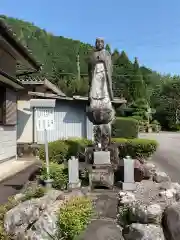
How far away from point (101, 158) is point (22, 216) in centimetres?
287

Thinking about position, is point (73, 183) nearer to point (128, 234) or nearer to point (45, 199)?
point (45, 199)

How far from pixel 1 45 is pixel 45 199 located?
8.15m

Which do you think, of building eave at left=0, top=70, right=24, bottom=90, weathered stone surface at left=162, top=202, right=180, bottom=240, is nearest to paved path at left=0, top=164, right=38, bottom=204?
building eave at left=0, top=70, right=24, bottom=90

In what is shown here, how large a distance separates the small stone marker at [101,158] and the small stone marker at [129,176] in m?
0.54

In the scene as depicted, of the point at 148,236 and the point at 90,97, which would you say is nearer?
the point at 148,236

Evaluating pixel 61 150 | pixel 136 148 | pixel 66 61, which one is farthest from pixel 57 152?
pixel 66 61

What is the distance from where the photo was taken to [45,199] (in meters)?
5.66

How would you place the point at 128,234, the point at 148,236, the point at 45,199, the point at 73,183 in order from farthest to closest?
the point at 73,183 < the point at 45,199 < the point at 128,234 < the point at 148,236

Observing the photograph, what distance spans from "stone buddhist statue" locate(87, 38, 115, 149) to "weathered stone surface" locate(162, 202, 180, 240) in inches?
130

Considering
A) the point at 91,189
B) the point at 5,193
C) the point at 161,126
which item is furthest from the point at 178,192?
the point at 161,126

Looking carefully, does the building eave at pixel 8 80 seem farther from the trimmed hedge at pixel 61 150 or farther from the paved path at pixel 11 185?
the paved path at pixel 11 185

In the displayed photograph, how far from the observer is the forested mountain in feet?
157

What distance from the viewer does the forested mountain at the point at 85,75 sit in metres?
47.9

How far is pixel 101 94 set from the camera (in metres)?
7.88
